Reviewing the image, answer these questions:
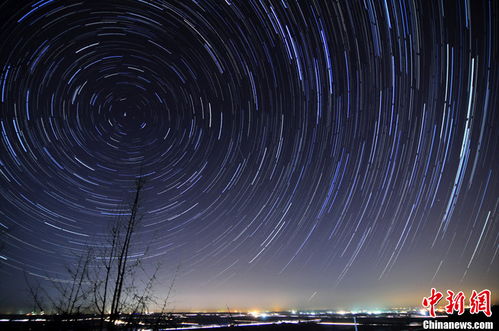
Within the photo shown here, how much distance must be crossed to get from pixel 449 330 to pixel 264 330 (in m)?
18.8

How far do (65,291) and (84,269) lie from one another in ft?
1.95

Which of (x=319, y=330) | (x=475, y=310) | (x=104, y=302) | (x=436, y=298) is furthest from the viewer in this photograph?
(x=319, y=330)

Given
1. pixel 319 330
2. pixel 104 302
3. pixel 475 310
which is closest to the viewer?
pixel 104 302

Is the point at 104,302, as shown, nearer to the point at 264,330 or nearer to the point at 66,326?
the point at 66,326

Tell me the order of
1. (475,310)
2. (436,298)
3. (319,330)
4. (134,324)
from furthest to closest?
(319,330), (436,298), (475,310), (134,324)

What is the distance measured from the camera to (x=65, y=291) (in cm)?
598

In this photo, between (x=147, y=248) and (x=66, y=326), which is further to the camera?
(x=66, y=326)

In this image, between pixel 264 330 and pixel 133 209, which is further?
pixel 264 330

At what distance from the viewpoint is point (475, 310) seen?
16.2m

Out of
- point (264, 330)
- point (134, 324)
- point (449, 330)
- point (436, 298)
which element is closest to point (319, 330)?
point (264, 330)

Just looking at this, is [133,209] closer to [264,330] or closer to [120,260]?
[120,260]

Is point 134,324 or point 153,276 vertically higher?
point 153,276

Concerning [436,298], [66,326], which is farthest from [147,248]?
[436,298]

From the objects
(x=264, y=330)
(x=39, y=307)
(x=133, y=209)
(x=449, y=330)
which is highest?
(x=133, y=209)
